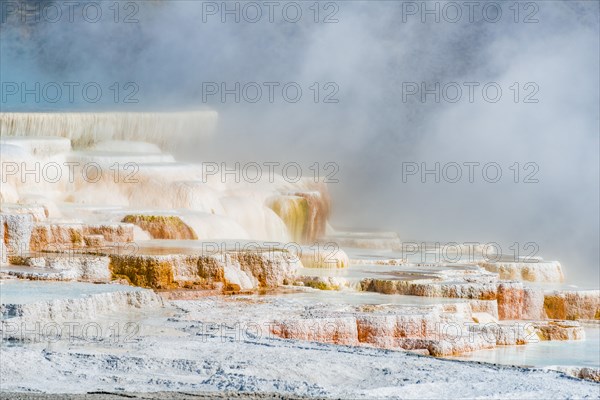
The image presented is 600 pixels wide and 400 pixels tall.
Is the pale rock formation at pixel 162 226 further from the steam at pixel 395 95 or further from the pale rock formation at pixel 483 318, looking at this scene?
the steam at pixel 395 95

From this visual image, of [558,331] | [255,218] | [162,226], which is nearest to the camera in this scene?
[558,331]

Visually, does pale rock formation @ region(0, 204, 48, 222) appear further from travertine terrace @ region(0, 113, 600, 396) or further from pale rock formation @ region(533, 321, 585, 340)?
pale rock formation @ region(533, 321, 585, 340)

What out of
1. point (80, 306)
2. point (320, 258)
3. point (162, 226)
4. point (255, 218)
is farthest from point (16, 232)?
point (255, 218)

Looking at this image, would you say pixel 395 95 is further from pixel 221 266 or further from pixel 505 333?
pixel 505 333

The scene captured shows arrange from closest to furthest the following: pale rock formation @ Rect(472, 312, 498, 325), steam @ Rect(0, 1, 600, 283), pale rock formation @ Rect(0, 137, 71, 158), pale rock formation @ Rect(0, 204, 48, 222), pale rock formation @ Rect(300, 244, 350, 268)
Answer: pale rock formation @ Rect(472, 312, 498, 325) < pale rock formation @ Rect(0, 204, 48, 222) < pale rock formation @ Rect(300, 244, 350, 268) < pale rock formation @ Rect(0, 137, 71, 158) < steam @ Rect(0, 1, 600, 283)

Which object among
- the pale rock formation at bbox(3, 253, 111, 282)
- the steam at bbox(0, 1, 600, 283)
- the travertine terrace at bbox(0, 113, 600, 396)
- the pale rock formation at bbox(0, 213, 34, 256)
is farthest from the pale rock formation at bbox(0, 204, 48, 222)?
the steam at bbox(0, 1, 600, 283)

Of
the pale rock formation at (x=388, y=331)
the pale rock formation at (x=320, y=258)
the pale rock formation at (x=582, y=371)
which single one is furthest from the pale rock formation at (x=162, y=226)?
the pale rock formation at (x=582, y=371)

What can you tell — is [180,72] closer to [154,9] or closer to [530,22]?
[154,9]
